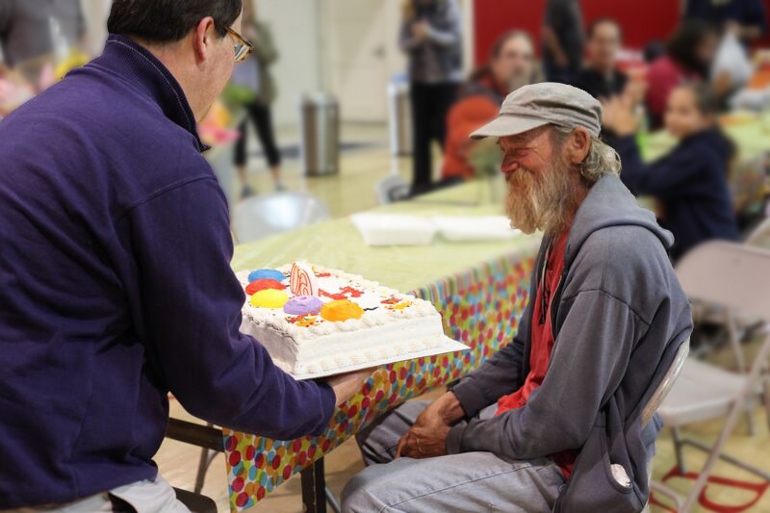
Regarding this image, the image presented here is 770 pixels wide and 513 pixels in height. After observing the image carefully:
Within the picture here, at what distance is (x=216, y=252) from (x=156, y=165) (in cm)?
17

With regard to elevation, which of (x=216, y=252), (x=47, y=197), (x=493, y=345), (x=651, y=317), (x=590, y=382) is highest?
(x=47, y=197)

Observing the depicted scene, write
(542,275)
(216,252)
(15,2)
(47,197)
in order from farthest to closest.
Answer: (15,2), (542,275), (216,252), (47,197)

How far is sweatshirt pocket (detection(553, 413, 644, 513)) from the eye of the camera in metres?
1.87

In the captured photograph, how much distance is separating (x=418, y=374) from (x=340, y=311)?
0.64 meters

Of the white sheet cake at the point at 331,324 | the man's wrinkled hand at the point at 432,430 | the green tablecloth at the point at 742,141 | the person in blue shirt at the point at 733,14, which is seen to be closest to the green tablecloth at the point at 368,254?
the man's wrinkled hand at the point at 432,430

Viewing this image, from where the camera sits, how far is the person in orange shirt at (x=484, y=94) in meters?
4.75

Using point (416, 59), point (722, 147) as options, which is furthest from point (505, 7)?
point (722, 147)

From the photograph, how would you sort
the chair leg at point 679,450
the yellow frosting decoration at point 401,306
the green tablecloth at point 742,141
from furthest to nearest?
the green tablecloth at point 742,141
the chair leg at point 679,450
the yellow frosting decoration at point 401,306

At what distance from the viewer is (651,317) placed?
6.06ft

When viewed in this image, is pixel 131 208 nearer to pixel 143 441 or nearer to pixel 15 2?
pixel 143 441

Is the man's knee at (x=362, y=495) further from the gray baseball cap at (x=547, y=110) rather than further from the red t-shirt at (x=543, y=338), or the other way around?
the gray baseball cap at (x=547, y=110)

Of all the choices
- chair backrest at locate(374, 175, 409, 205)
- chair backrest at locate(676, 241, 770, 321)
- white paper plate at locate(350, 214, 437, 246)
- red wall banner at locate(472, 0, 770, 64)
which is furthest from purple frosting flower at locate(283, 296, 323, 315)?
red wall banner at locate(472, 0, 770, 64)

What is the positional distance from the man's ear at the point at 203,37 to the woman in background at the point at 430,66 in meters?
5.76

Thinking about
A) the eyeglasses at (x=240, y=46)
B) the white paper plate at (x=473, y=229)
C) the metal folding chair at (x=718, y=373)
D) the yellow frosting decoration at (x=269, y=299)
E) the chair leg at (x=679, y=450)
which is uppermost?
the eyeglasses at (x=240, y=46)
